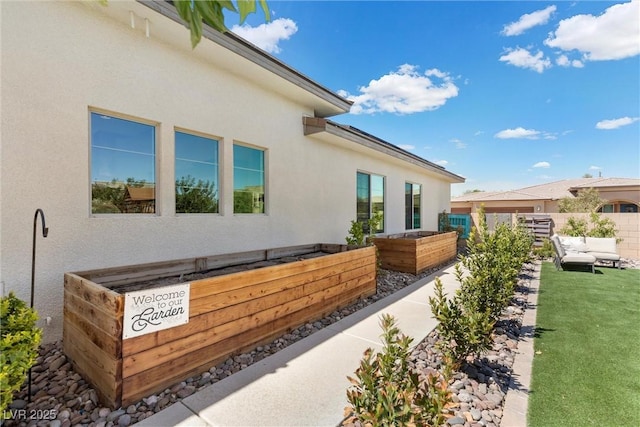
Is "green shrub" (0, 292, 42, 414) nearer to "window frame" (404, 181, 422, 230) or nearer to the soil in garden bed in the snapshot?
the soil in garden bed

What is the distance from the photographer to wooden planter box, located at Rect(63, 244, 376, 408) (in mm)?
2449

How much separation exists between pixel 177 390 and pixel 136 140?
11.4ft

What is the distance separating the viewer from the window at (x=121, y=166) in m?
3.88

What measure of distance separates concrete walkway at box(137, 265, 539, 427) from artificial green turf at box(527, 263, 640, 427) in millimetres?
497

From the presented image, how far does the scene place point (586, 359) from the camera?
346 cm

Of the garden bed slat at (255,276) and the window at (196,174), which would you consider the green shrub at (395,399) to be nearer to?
the garden bed slat at (255,276)

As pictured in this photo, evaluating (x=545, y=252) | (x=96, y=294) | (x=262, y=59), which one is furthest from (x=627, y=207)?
(x=96, y=294)

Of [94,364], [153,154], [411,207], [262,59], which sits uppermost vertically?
[262,59]

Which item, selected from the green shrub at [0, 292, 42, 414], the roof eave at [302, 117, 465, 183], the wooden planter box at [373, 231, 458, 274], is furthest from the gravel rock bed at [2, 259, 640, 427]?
the roof eave at [302, 117, 465, 183]

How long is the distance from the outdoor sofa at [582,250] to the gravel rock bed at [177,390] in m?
6.97

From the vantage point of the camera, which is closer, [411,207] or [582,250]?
[582,250]

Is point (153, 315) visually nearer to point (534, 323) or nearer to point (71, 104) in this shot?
point (71, 104)

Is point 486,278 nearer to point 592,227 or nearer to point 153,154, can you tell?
point 153,154

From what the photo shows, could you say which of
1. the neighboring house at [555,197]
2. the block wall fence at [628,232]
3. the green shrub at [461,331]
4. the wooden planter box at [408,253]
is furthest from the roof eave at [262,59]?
the neighboring house at [555,197]
